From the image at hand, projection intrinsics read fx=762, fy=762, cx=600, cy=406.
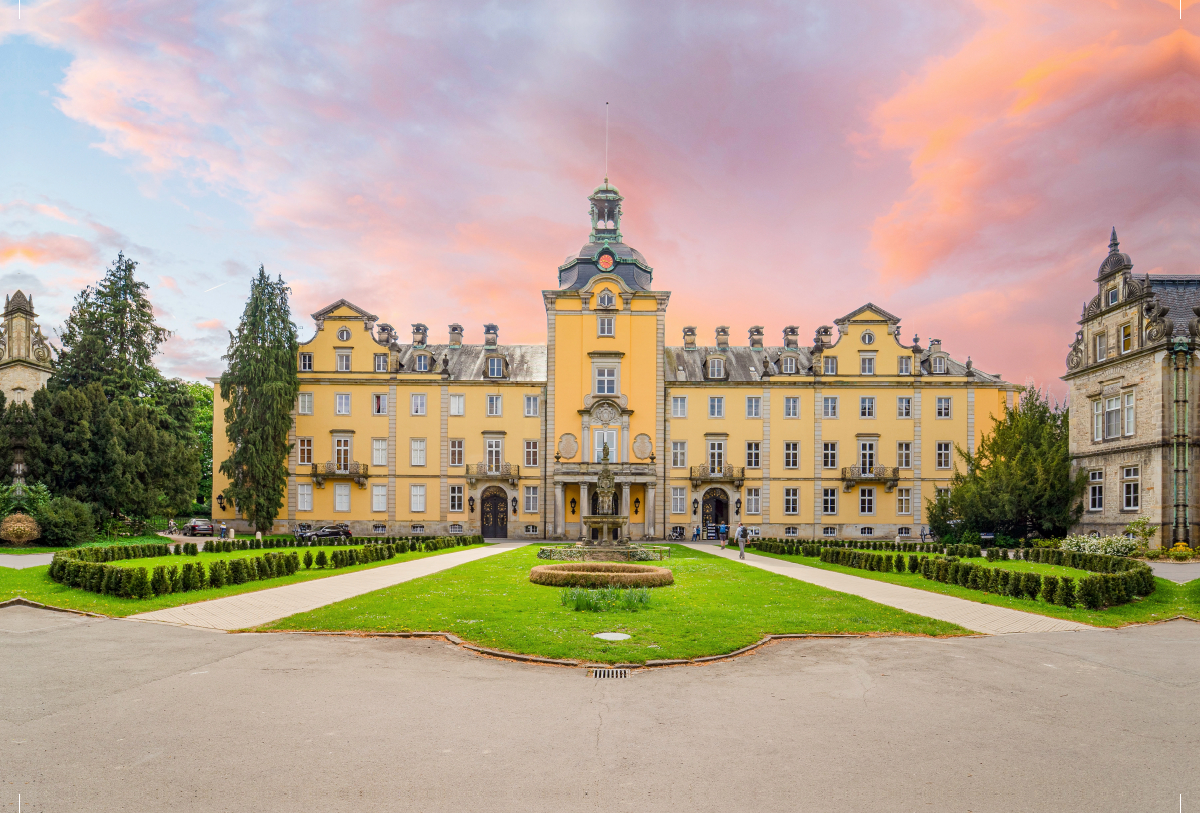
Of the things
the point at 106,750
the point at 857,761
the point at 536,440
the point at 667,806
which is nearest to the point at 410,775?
the point at 667,806

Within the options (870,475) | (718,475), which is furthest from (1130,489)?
(718,475)

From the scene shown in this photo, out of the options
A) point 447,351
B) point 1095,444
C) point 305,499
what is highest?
point 447,351

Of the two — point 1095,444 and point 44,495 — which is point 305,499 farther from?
point 1095,444

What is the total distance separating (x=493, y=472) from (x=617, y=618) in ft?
121

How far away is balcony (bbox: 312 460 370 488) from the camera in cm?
5050

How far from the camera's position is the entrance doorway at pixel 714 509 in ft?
168

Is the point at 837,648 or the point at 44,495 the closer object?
the point at 837,648

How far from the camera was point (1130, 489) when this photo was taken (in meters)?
35.5

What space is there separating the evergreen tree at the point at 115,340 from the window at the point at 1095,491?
2108 inches

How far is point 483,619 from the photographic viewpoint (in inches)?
567

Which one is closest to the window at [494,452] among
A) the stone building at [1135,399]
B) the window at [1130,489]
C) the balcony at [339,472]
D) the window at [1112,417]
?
the balcony at [339,472]

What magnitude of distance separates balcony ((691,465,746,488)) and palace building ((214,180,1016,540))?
0.09 metres

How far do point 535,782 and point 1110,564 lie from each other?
23.8 m

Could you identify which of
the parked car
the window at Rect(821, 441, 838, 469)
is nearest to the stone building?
the window at Rect(821, 441, 838, 469)
